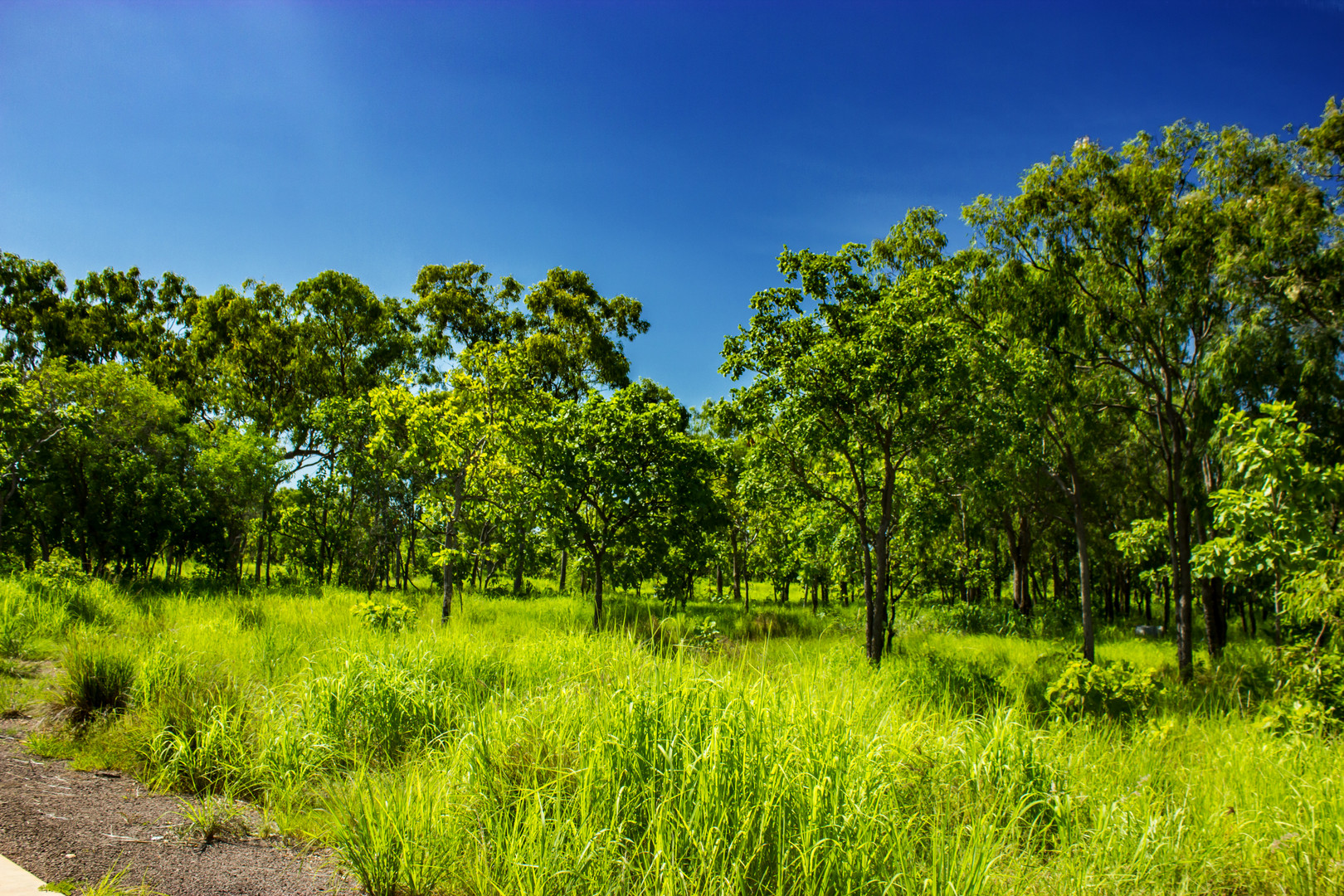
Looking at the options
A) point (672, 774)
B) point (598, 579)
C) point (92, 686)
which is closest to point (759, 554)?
point (598, 579)

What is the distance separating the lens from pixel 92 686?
5562mm

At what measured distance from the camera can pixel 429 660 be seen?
5.83 metres

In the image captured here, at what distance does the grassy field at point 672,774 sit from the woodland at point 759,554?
3cm

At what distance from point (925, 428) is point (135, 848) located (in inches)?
391

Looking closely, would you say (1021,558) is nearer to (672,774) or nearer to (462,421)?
(462,421)

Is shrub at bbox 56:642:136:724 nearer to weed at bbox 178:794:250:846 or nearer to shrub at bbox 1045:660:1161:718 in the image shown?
weed at bbox 178:794:250:846

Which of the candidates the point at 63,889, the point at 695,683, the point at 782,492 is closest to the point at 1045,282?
the point at 782,492

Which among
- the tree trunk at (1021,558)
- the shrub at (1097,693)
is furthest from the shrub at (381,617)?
the tree trunk at (1021,558)

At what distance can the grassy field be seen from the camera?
296cm

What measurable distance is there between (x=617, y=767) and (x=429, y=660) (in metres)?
3.05

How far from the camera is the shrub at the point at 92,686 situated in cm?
550

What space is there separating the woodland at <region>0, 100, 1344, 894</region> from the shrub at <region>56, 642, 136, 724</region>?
4cm

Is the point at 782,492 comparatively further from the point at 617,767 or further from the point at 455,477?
the point at 617,767

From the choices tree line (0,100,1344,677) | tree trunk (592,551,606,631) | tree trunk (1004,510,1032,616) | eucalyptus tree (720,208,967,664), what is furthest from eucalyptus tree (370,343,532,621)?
tree trunk (1004,510,1032,616)
